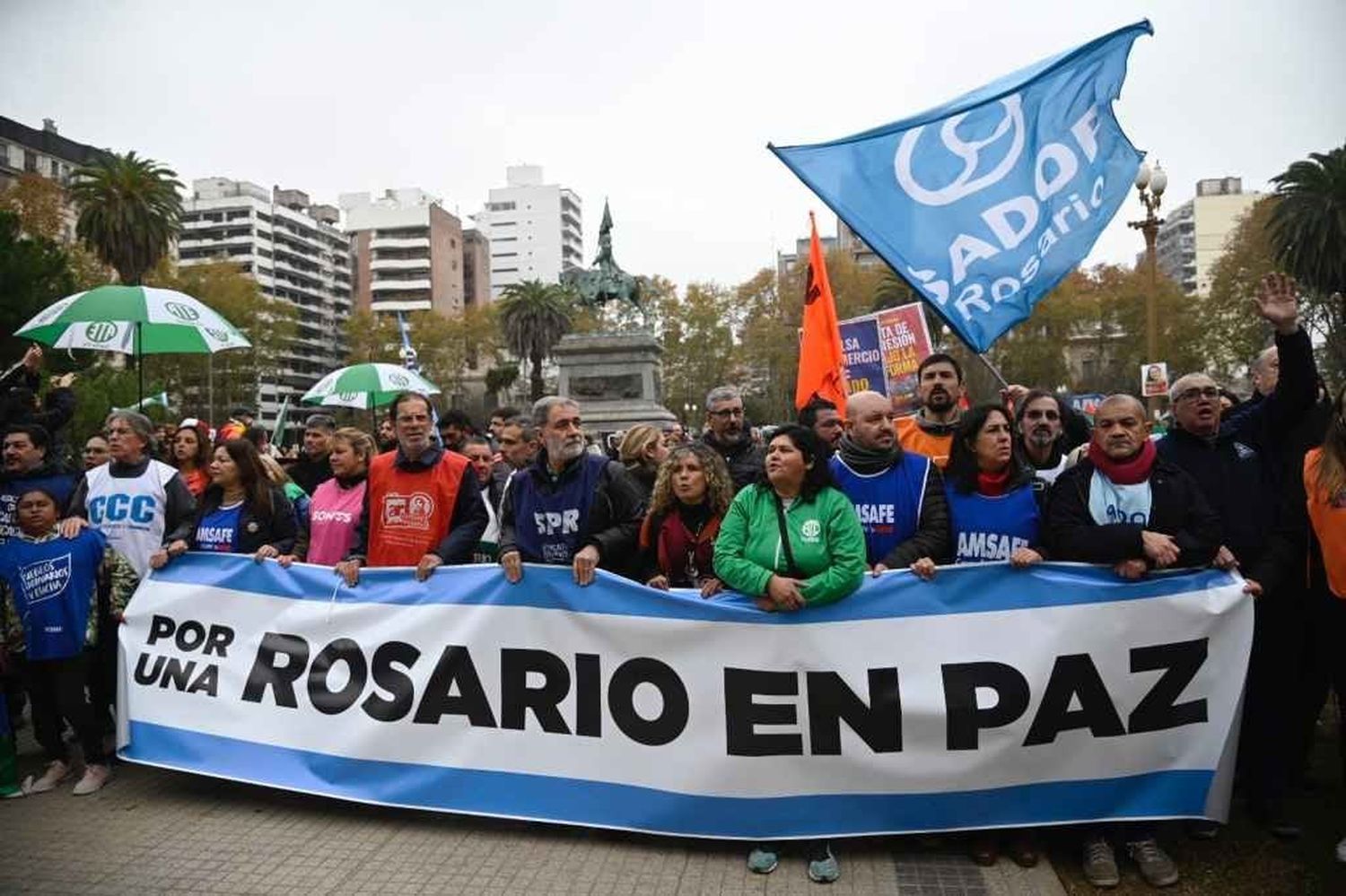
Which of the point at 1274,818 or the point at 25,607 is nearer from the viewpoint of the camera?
the point at 1274,818

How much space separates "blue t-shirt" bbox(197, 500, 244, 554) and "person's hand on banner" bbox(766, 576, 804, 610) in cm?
325

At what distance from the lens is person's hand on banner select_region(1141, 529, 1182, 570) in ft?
12.4

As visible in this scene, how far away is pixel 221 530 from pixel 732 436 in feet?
9.80

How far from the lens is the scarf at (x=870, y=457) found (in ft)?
14.3

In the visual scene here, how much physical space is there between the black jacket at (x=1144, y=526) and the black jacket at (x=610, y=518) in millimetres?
1953

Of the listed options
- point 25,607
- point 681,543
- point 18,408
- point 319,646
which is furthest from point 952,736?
point 18,408

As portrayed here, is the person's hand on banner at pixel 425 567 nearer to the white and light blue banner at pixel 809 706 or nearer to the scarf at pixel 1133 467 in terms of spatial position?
the white and light blue banner at pixel 809 706

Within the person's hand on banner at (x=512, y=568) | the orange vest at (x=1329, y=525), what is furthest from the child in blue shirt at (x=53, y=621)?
the orange vest at (x=1329, y=525)

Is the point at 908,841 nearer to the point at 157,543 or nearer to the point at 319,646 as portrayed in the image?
the point at 319,646

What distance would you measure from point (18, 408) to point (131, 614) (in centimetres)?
227

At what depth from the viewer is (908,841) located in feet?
13.4

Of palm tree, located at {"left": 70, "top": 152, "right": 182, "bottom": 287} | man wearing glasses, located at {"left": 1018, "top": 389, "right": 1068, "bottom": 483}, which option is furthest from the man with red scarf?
palm tree, located at {"left": 70, "top": 152, "right": 182, "bottom": 287}

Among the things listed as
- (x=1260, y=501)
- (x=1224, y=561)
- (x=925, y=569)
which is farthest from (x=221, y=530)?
(x=1260, y=501)

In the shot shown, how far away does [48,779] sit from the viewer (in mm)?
5133
